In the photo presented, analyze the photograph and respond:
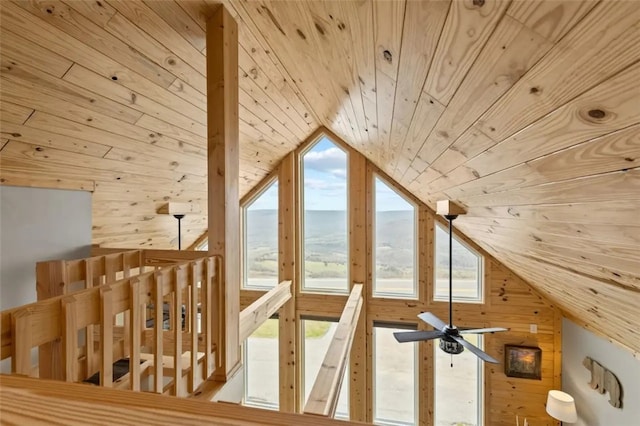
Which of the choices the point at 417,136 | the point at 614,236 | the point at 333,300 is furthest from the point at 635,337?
the point at 333,300

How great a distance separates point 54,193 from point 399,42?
2559 mm

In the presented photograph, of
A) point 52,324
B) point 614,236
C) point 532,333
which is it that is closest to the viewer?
point 52,324

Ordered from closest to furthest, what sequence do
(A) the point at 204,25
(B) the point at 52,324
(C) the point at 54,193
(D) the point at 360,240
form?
(B) the point at 52,324 < (A) the point at 204,25 < (C) the point at 54,193 < (D) the point at 360,240

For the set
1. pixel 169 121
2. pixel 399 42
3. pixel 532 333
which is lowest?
pixel 532 333

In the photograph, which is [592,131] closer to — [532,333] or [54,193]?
[54,193]

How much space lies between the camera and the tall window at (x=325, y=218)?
4.76 m

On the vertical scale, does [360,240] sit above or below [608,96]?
below

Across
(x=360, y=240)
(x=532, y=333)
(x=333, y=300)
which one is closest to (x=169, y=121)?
(x=360, y=240)

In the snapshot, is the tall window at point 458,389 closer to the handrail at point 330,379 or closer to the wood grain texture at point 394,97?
the wood grain texture at point 394,97

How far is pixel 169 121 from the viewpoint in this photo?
2.38 m

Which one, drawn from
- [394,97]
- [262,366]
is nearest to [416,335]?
[394,97]

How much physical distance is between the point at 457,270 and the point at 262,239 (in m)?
2.98

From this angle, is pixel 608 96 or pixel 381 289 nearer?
pixel 608 96

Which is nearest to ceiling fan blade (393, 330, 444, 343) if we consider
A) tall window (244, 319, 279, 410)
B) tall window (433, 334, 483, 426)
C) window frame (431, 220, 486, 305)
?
window frame (431, 220, 486, 305)
